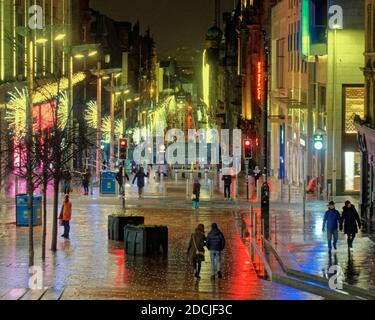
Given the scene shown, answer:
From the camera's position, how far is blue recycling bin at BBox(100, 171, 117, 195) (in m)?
60.4

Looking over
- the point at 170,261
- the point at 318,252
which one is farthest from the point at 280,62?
the point at 170,261

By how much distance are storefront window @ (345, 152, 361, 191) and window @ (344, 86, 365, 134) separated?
1.30 meters

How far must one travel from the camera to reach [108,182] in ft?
199

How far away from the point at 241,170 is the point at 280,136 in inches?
257

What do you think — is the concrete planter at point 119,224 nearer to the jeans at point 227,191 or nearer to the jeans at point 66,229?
the jeans at point 66,229

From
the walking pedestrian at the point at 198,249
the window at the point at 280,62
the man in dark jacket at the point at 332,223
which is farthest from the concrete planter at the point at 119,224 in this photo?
the window at the point at 280,62

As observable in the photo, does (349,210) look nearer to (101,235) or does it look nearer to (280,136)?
(101,235)

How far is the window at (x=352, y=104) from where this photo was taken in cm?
6028

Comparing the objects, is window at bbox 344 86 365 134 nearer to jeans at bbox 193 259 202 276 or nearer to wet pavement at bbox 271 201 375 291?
wet pavement at bbox 271 201 375 291

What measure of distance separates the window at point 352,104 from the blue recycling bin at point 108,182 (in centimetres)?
1254

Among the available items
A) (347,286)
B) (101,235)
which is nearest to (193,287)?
(347,286)

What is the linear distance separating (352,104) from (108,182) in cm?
1344

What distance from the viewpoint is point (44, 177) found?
33656 mm

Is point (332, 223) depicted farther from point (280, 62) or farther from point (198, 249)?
point (280, 62)
